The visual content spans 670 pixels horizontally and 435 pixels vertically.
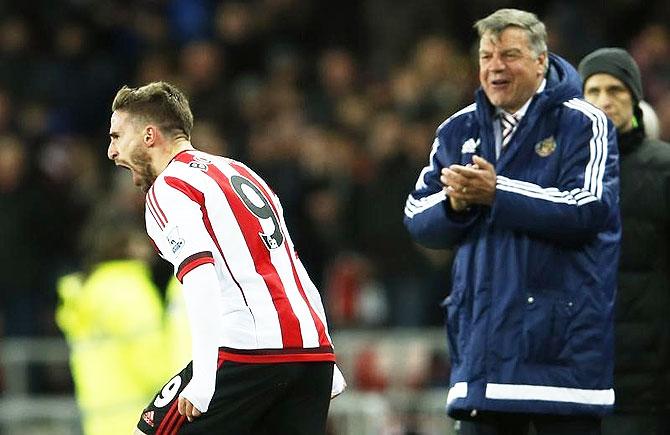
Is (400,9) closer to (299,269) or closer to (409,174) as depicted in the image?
(409,174)

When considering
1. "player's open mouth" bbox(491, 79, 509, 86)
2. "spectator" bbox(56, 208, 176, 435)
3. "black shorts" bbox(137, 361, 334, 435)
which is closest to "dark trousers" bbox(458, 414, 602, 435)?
"black shorts" bbox(137, 361, 334, 435)

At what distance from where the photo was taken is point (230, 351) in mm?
5336

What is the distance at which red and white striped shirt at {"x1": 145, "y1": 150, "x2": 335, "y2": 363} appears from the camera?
532 cm

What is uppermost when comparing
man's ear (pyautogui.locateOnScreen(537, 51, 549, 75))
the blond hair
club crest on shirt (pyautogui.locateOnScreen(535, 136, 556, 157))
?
man's ear (pyautogui.locateOnScreen(537, 51, 549, 75))

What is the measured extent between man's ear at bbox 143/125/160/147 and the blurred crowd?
4.98 metres

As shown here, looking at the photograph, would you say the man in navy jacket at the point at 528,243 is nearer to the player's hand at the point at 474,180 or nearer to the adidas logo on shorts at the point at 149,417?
the player's hand at the point at 474,180

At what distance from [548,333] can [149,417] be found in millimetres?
1437

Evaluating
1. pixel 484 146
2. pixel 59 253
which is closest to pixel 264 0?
pixel 59 253

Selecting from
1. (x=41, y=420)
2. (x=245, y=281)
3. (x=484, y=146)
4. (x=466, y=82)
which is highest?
(x=466, y=82)

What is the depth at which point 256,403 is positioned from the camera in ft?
17.6

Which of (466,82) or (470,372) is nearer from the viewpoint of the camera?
(470,372)

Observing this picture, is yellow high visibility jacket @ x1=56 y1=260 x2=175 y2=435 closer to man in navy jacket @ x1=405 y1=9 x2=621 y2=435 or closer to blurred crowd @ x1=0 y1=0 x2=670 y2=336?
blurred crowd @ x1=0 y1=0 x2=670 y2=336

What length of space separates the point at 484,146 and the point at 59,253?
7.99 meters

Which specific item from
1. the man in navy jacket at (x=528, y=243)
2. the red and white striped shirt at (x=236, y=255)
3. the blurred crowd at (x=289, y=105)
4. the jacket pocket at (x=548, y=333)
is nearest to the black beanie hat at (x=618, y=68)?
the man in navy jacket at (x=528, y=243)
